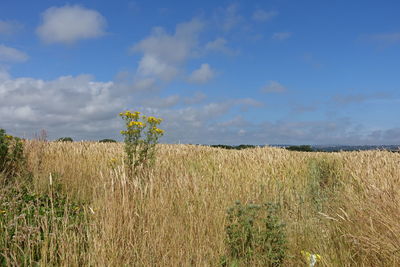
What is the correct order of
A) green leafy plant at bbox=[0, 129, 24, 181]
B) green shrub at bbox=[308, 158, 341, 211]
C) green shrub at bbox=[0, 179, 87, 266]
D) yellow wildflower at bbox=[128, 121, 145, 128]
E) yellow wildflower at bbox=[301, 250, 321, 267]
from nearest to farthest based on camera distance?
yellow wildflower at bbox=[301, 250, 321, 267] → green shrub at bbox=[0, 179, 87, 266] → yellow wildflower at bbox=[128, 121, 145, 128] → green shrub at bbox=[308, 158, 341, 211] → green leafy plant at bbox=[0, 129, 24, 181]

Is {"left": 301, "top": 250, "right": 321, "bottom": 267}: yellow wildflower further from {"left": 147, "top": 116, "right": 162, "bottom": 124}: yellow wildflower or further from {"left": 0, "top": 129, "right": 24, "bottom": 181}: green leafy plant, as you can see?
{"left": 0, "top": 129, "right": 24, "bottom": 181}: green leafy plant

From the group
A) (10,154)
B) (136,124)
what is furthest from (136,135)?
(10,154)

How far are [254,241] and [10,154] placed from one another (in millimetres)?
6758

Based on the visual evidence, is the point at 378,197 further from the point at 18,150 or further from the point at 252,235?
the point at 18,150

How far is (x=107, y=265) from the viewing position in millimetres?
3117

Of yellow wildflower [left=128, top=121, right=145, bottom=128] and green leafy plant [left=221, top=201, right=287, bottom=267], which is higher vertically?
yellow wildflower [left=128, top=121, right=145, bottom=128]

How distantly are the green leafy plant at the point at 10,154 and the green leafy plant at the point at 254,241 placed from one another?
6.02m

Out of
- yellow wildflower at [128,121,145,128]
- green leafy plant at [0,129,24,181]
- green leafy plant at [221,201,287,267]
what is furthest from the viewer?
green leafy plant at [0,129,24,181]

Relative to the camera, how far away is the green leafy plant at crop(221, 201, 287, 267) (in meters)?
3.75

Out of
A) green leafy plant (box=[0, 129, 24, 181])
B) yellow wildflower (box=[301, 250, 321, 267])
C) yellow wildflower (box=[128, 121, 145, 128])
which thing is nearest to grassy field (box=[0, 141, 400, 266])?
yellow wildflower (box=[301, 250, 321, 267])

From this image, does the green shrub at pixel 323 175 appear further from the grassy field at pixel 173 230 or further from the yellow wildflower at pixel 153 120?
the yellow wildflower at pixel 153 120

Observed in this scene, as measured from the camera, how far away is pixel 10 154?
26.9ft

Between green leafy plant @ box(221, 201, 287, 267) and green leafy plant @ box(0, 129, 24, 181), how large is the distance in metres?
6.02

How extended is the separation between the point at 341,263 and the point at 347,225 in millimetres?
512
